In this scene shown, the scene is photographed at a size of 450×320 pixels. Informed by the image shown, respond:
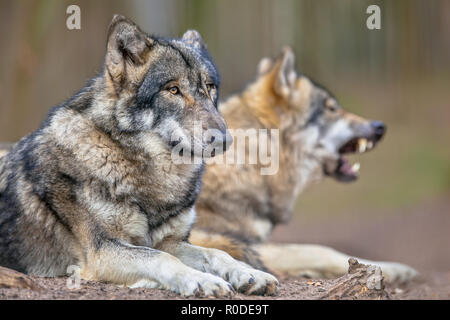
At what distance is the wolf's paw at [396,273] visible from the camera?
646cm

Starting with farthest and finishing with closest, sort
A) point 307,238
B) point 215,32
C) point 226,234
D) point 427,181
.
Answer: point 215,32
point 427,181
point 307,238
point 226,234

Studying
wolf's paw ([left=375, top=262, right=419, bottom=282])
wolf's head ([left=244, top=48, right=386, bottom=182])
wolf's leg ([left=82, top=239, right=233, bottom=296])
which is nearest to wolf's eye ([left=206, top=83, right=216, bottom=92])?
wolf's leg ([left=82, top=239, right=233, bottom=296])

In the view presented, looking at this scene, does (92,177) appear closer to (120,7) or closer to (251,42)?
(120,7)

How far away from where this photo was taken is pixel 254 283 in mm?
3980

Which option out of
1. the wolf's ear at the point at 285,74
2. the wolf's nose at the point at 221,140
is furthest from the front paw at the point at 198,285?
the wolf's ear at the point at 285,74

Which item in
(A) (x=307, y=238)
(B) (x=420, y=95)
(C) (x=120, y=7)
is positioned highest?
(C) (x=120, y=7)

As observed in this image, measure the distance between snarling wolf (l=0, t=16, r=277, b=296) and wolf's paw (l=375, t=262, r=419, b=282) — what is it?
272 centimetres

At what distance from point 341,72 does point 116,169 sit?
12.0m

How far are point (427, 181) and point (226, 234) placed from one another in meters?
8.13

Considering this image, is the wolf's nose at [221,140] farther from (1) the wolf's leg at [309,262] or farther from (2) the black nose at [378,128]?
(2) the black nose at [378,128]

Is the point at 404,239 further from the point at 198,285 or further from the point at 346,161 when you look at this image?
the point at 198,285

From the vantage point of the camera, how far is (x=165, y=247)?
467 cm

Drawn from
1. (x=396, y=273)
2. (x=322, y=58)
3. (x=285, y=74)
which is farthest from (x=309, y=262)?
(x=322, y=58)

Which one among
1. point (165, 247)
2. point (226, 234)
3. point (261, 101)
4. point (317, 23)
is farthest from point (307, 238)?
point (317, 23)
